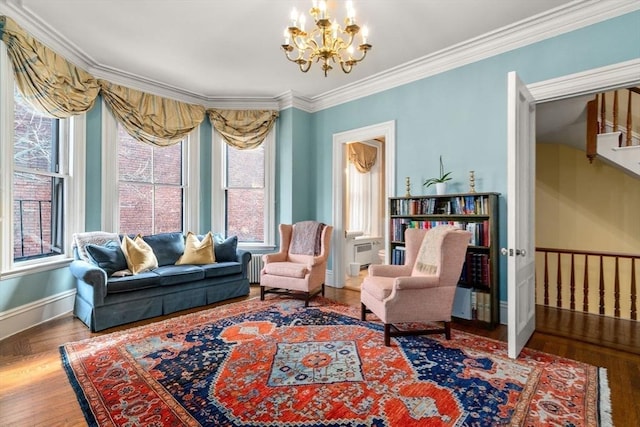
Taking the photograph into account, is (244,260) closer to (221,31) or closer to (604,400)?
(221,31)

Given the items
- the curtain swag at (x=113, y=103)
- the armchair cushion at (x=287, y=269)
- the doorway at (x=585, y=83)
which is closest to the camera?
the doorway at (x=585, y=83)

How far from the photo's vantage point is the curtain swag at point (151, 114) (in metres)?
3.96

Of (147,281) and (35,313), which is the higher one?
(147,281)

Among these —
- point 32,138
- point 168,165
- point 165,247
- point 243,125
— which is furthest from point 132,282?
point 243,125

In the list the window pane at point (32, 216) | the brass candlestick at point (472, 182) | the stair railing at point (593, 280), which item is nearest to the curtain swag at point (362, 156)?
the brass candlestick at point (472, 182)

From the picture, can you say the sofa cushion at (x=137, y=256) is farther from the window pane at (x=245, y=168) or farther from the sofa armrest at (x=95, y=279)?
the window pane at (x=245, y=168)

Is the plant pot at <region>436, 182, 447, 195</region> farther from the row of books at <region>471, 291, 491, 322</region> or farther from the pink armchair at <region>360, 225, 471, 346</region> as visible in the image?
the row of books at <region>471, 291, 491, 322</region>

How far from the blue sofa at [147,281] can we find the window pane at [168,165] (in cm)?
89

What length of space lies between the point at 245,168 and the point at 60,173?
2.31 m

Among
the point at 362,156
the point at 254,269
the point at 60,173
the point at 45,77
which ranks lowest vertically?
the point at 254,269

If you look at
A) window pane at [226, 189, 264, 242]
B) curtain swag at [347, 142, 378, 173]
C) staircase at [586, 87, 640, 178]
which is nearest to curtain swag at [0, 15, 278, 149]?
window pane at [226, 189, 264, 242]

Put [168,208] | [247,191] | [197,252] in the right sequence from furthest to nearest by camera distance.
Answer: [247,191] < [168,208] < [197,252]

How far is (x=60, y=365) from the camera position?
2322 millimetres

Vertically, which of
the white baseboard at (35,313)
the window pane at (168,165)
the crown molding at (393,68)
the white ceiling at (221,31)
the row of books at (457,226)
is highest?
the white ceiling at (221,31)
